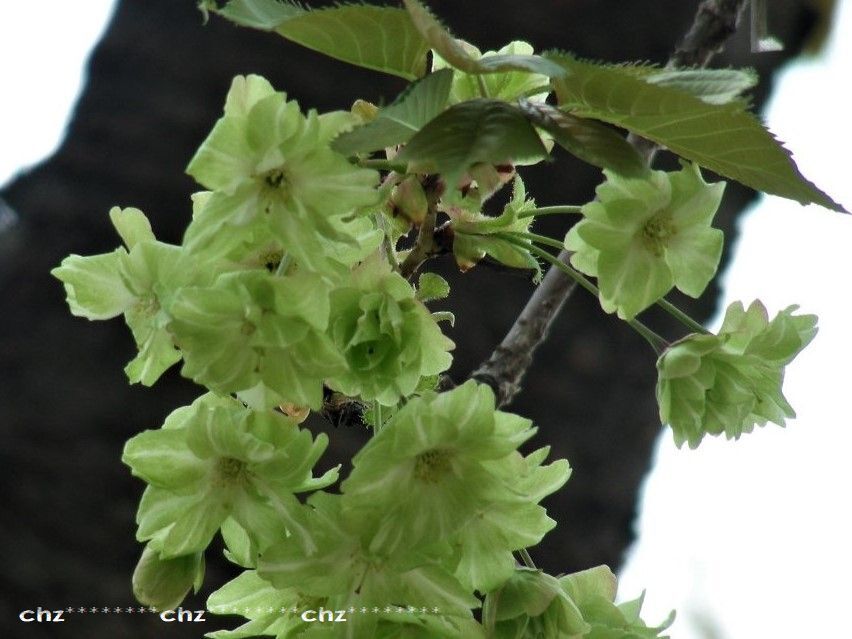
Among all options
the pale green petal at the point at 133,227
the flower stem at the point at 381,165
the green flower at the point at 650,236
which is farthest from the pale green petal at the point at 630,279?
the pale green petal at the point at 133,227

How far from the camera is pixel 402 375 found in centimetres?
55

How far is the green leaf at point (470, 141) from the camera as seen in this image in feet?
1.40

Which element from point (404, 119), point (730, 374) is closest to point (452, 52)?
point (404, 119)

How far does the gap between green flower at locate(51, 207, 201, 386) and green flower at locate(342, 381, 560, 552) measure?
4.4 inches

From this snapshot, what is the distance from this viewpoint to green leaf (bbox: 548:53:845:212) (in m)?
0.44

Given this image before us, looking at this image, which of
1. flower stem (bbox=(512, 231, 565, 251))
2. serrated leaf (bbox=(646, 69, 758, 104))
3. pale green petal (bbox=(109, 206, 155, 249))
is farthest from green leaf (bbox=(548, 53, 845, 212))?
pale green petal (bbox=(109, 206, 155, 249))

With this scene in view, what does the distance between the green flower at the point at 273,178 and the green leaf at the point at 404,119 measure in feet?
0.05

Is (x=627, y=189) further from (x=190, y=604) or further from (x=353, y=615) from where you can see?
(x=190, y=604)

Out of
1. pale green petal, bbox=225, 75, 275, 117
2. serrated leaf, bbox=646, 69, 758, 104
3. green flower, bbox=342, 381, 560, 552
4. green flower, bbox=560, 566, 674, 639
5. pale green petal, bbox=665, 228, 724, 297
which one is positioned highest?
serrated leaf, bbox=646, 69, 758, 104

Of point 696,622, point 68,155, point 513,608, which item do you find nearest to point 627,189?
point 513,608

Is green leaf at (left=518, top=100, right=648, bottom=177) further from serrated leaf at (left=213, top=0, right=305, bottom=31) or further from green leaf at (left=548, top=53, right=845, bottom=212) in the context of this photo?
serrated leaf at (left=213, top=0, right=305, bottom=31)

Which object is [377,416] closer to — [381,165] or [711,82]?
[381,165]

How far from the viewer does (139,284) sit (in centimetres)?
54

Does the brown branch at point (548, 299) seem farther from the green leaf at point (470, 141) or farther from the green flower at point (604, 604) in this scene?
the green leaf at point (470, 141)
